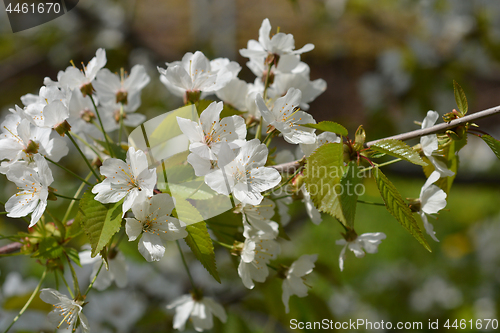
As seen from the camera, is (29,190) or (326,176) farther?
(29,190)

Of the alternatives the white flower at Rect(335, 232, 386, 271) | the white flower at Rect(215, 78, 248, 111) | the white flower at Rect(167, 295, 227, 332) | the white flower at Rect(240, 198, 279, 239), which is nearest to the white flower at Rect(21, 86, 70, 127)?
the white flower at Rect(215, 78, 248, 111)

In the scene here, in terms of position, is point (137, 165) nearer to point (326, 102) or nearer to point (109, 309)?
point (109, 309)

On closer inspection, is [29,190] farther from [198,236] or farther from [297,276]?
[297,276]

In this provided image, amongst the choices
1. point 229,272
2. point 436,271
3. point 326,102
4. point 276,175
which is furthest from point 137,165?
point 326,102

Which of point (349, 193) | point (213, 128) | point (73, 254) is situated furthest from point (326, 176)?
point (73, 254)

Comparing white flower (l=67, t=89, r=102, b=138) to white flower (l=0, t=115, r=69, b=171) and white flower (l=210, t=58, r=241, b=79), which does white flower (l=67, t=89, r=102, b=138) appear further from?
white flower (l=210, t=58, r=241, b=79)
